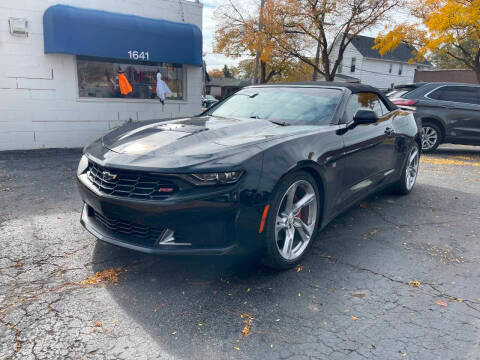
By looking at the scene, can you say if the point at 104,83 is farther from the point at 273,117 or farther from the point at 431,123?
the point at 431,123

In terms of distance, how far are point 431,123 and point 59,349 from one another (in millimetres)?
9124

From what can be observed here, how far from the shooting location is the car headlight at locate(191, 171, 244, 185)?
245 cm

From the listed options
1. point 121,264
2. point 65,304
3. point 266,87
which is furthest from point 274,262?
point 266,87

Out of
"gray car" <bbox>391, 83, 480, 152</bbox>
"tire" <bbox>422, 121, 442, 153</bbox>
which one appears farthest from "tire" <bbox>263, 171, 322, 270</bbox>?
"tire" <bbox>422, 121, 442, 153</bbox>

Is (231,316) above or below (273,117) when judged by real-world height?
below

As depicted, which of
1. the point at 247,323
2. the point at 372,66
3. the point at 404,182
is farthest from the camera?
the point at 372,66

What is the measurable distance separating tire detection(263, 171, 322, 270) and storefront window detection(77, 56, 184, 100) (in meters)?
7.79

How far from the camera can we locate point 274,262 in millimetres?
2799

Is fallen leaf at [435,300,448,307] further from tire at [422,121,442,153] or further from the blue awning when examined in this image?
the blue awning

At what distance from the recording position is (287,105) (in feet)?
12.6

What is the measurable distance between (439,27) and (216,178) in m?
16.8

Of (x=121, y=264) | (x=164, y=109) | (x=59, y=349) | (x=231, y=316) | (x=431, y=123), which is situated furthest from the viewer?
(x=164, y=109)

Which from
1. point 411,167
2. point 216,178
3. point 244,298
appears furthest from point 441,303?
point 411,167

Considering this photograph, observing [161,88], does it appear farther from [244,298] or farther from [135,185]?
[244,298]
